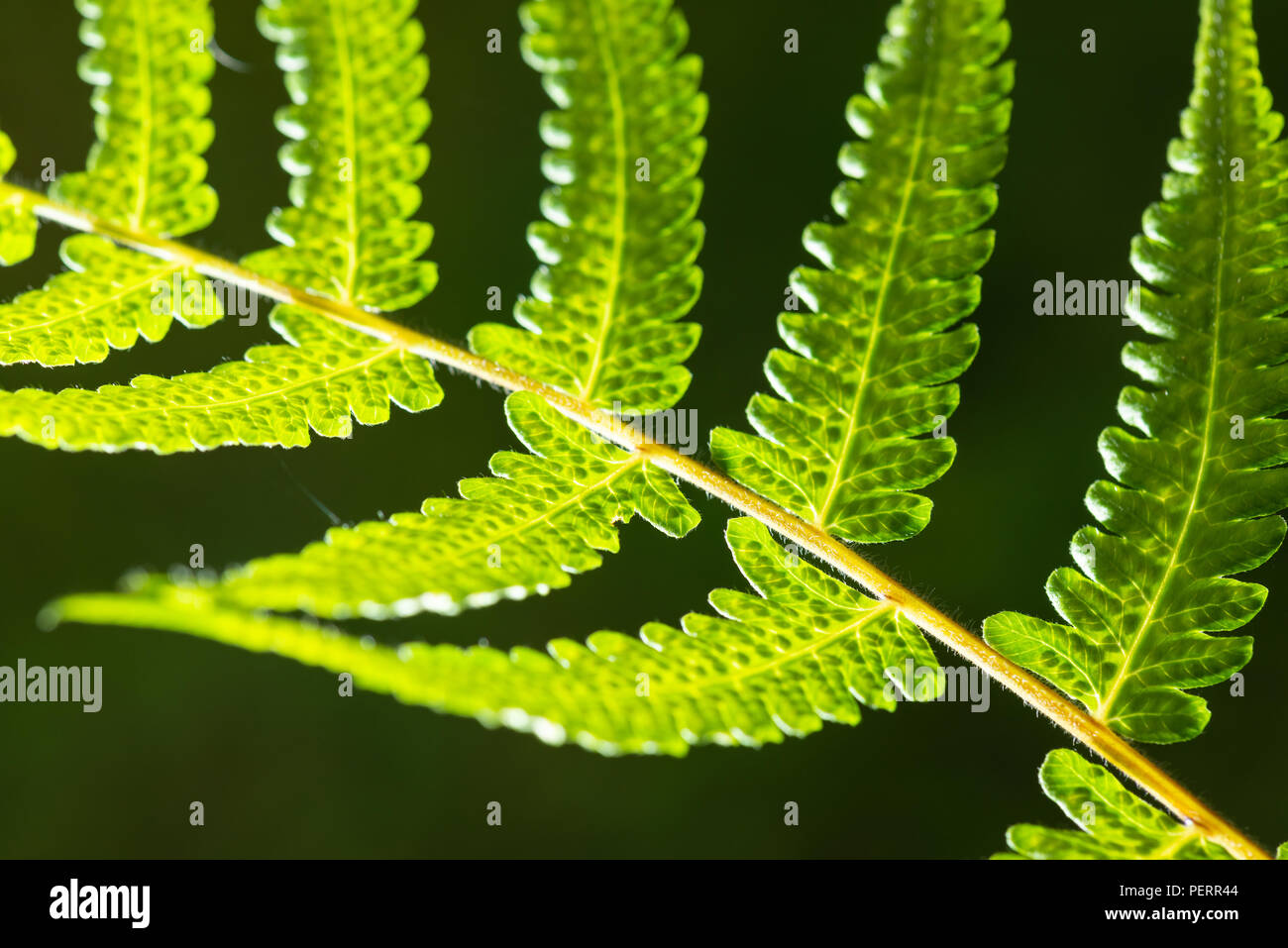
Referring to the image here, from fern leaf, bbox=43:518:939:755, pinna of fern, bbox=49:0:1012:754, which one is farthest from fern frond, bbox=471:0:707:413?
fern leaf, bbox=43:518:939:755

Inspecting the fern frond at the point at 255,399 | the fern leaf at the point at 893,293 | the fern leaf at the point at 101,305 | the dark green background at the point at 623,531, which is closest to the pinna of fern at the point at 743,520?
the fern leaf at the point at 893,293

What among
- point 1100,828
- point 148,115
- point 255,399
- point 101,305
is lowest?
point 1100,828

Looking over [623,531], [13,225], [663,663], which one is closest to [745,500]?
[663,663]

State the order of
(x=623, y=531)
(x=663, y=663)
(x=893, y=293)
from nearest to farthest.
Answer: (x=663, y=663) < (x=893, y=293) < (x=623, y=531)

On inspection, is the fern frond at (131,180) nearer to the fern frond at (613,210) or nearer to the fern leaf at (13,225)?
the fern leaf at (13,225)

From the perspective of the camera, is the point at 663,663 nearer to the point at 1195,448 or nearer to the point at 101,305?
the point at 1195,448
